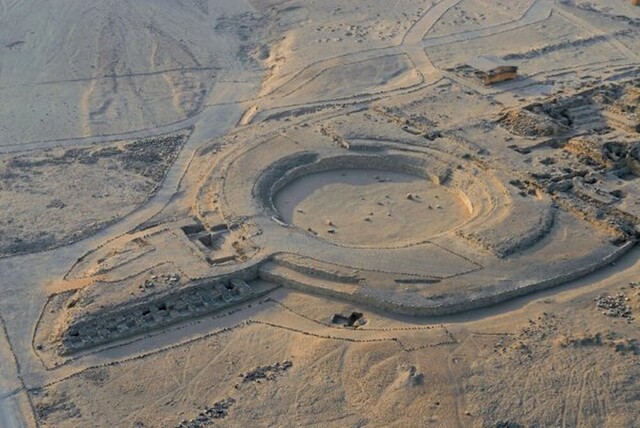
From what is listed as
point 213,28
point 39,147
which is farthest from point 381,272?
point 213,28

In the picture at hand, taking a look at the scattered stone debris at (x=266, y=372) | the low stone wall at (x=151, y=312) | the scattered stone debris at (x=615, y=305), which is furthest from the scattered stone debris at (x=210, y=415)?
the scattered stone debris at (x=615, y=305)

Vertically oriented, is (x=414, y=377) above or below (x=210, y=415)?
above

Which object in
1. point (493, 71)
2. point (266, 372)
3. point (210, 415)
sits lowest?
point (210, 415)

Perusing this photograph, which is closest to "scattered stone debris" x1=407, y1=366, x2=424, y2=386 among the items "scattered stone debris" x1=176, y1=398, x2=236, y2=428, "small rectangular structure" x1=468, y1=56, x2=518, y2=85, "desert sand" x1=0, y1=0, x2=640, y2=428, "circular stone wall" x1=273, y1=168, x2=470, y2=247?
"desert sand" x1=0, y1=0, x2=640, y2=428

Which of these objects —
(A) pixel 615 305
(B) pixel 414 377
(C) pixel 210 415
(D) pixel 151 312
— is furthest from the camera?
(D) pixel 151 312

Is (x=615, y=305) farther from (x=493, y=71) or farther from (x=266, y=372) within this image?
(x=493, y=71)

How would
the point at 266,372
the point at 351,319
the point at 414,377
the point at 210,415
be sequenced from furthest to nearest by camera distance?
the point at 351,319, the point at 266,372, the point at 414,377, the point at 210,415

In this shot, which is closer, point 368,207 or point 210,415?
point 210,415

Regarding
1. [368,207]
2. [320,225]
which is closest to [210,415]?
[320,225]
